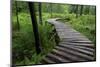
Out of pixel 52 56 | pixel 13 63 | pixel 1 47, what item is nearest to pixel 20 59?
pixel 13 63

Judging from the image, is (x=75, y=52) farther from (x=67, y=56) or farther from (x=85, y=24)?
(x=85, y=24)

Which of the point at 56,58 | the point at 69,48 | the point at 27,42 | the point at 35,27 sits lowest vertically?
the point at 56,58

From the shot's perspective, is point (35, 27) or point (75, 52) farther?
point (75, 52)

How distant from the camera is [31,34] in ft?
7.69

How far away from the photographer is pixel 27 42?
2.33 m

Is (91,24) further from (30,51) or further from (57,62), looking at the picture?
(30,51)

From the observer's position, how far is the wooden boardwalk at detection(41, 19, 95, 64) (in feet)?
7.92

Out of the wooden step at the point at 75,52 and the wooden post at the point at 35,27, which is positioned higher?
the wooden post at the point at 35,27

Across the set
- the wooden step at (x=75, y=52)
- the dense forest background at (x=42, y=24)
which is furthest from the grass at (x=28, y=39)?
the wooden step at (x=75, y=52)

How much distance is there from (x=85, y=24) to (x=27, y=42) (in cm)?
87

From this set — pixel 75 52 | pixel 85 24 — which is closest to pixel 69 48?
pixel 75 52

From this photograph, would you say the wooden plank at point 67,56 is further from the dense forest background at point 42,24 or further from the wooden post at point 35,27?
the wooden post at point 35,27

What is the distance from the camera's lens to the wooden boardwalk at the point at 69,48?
2.41 m

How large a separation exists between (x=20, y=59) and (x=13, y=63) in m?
0.10
